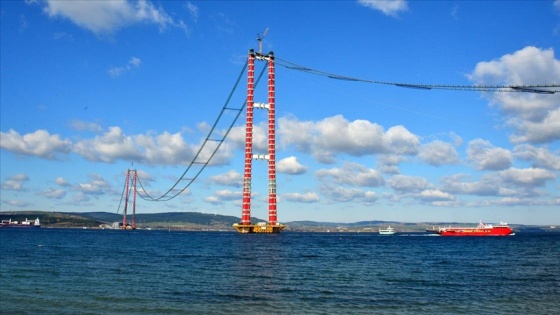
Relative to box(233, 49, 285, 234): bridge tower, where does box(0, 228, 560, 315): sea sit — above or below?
below

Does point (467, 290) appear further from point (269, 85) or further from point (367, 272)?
point (269, 85)

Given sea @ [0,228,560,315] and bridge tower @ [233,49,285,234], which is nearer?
sea @ [0,228,560,315]

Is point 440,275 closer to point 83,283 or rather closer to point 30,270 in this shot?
point 83,283

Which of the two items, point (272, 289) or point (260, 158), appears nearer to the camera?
point (272, 289)

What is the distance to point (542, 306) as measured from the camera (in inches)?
1217

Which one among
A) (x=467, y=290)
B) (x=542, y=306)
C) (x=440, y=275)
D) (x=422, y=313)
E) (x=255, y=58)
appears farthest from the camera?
(x=255, y=58)

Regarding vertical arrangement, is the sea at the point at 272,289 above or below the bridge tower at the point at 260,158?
below

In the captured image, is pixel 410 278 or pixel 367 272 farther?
pixel 367 272

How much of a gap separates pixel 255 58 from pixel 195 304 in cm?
13049

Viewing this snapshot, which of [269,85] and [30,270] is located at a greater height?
[269,85]

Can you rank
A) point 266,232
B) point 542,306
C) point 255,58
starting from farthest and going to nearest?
point 255,58 < point 266,232 < point 542,306

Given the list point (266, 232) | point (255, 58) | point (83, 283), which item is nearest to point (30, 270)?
point (83, 283)

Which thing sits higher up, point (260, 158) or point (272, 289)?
point (260, 158)

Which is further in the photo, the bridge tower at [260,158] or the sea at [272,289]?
the bridge tower at [260,158]
